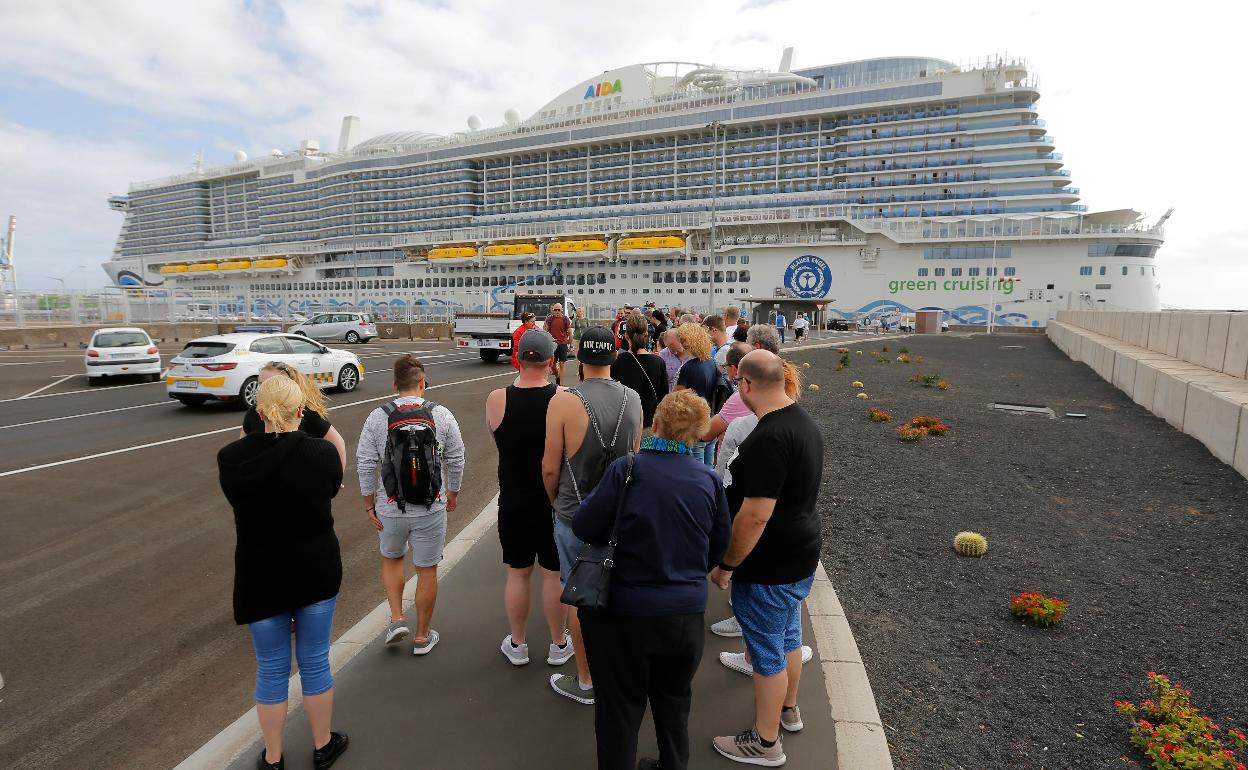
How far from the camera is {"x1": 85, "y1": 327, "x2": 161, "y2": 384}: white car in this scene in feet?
49.3

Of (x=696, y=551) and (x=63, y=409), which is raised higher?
(x=696, y=551)

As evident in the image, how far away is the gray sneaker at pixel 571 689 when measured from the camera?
313cm

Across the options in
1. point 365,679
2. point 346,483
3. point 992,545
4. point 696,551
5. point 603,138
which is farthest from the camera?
point 603,138

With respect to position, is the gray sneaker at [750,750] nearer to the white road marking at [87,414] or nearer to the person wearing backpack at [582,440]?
the person wearing backpack at [582,440]

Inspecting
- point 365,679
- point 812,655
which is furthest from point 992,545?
point 365,679

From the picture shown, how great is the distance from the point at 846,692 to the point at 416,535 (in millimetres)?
2507

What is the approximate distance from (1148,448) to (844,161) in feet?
166

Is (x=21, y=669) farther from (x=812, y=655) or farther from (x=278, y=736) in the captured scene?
(x=812, y=655)

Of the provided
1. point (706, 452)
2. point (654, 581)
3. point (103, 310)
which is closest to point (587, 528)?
point (654, 581)

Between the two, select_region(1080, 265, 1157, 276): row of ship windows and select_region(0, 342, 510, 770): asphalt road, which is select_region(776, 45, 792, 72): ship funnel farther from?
select_region(0, 342, 510, 770): asphalt road

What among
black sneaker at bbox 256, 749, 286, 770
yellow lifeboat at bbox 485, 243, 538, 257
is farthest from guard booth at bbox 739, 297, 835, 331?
black sneaker at bbox 256, 749, 286, 770

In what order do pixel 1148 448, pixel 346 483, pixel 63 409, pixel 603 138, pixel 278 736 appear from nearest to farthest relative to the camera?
pixel 278 736, pixel 346 483, pixel 1148 448, pixel 63 409, pixel 603 138

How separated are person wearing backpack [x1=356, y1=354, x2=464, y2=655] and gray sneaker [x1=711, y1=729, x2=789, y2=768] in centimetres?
180

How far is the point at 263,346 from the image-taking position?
12.3 meters
